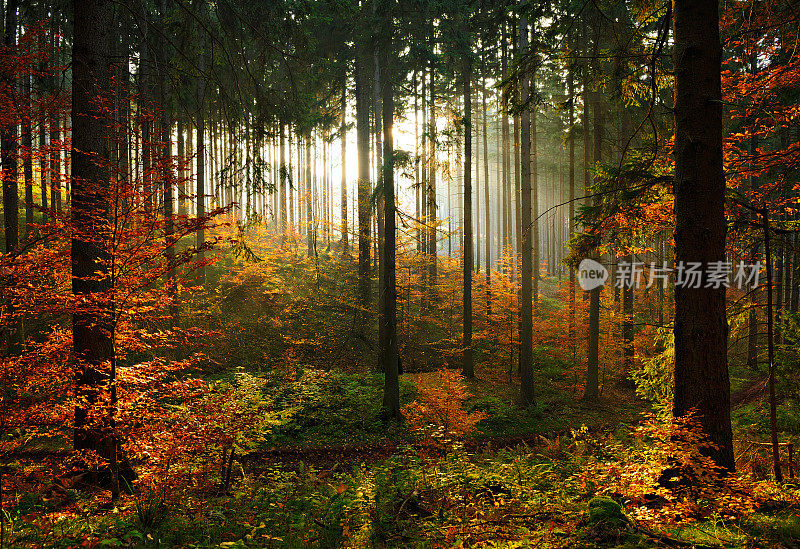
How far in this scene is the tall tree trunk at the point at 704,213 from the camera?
161 inches

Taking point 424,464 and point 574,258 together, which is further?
point 424,464

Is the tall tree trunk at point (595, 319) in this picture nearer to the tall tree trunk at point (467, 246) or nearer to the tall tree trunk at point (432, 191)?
the tall tree trunk at point (467, 246)

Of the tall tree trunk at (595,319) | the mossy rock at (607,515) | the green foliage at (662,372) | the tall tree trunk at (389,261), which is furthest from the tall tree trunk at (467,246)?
the mossy rock at (607,515)

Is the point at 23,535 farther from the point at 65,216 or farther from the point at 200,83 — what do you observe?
the point at 200,83

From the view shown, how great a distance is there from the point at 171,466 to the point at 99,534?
6.08 feet

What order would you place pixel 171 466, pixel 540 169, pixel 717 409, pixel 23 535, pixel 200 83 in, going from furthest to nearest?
pixel 540 169, pixel 200 83, pixel 171 466, pixel 717 409, pixel 23 535

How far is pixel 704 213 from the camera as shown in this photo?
414 centimetres

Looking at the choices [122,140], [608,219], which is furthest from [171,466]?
[608,219]

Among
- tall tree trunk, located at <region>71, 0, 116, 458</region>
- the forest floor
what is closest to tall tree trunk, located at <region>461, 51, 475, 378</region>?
the forest floor

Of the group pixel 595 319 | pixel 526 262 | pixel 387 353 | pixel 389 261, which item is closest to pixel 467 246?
pixel 526 262

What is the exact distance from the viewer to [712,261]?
409 cm

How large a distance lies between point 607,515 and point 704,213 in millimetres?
3155

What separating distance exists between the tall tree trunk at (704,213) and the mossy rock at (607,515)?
1.37 meters

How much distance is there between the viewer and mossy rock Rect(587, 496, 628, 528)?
11.3ft
